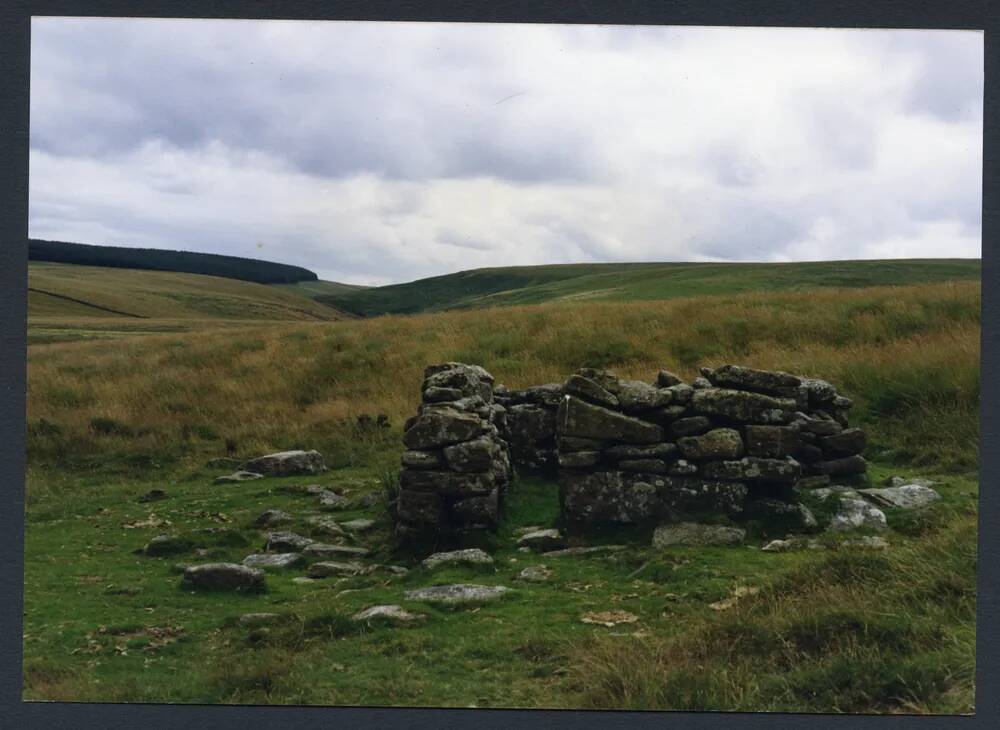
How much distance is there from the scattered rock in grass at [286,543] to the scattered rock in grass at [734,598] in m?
4.98

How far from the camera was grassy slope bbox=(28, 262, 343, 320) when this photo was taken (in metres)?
47.9

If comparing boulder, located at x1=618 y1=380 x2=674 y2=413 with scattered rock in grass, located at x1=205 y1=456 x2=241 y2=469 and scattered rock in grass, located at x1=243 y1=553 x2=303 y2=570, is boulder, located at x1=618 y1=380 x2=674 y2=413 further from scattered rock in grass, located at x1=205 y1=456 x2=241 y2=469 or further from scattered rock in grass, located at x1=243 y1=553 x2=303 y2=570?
scattered rock in grass, located at x1=205 y1=456 x2=241 y2=469

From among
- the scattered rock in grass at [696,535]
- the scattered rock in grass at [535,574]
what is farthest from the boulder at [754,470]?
the scattered rock in grass at [535,574]

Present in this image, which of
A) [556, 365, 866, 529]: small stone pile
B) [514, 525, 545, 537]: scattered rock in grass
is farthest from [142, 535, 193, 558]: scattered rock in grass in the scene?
[556, 365, 866, 529]: small stone pile

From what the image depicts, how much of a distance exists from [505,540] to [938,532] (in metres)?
4.82

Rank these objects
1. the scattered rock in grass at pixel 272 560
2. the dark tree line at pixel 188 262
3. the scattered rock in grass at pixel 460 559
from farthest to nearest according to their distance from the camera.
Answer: the dark tree line at pixel 188 262 < the scattered rock in grass at pixel 272 560 < the scattered rock in grass at pixel 460 559

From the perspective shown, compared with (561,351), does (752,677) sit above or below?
below

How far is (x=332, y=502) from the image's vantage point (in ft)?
38.5

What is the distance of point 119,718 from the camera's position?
697 centimetres

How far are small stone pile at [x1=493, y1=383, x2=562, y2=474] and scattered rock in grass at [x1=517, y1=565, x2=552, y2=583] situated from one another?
3209mm

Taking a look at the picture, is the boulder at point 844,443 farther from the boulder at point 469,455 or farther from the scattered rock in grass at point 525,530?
the boulder at point 469,455

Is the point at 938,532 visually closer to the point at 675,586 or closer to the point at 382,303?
the point at 675,586

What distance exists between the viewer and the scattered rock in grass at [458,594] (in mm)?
8156

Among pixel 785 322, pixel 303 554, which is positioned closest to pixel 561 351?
pixel 785 322
